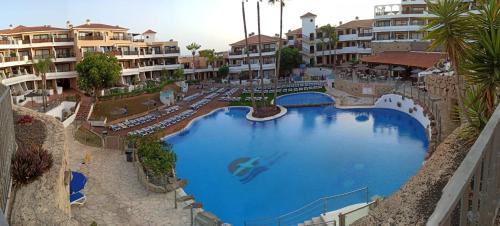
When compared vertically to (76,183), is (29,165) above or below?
above

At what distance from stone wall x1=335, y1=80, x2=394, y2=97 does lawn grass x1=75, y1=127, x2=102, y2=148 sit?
29.0 m

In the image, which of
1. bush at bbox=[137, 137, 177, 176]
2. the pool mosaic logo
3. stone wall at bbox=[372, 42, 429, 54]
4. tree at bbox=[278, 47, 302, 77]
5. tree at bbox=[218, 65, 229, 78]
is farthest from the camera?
tree at bbox=[218, 65, 229, 78]

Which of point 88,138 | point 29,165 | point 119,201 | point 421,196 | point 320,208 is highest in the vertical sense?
point 421,196

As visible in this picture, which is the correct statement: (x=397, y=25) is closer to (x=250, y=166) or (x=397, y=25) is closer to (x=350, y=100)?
(x=350, y=100)

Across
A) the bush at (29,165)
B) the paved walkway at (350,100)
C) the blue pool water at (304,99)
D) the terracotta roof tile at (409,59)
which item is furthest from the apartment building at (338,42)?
the bush at (29,165)

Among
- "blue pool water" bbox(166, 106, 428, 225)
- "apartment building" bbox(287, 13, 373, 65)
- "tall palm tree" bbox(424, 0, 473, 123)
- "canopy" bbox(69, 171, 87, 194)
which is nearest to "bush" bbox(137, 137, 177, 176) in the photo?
"blue pool water" bbox(166, 106, 428, 225)

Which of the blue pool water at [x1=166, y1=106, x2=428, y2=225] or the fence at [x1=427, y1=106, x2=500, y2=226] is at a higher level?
the fence at [x1=427, y1=106, x2=500, y2=226]

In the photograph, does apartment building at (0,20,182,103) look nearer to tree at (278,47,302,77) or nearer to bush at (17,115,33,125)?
tree at (278,47,302,77)

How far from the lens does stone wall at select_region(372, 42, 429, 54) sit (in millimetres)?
54053

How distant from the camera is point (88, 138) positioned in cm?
2914

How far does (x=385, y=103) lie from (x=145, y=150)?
1064 inches

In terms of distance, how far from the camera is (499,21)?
27.6 ft

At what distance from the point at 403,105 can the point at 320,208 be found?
2360 cm

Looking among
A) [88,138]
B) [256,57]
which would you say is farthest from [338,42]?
[88,138]
